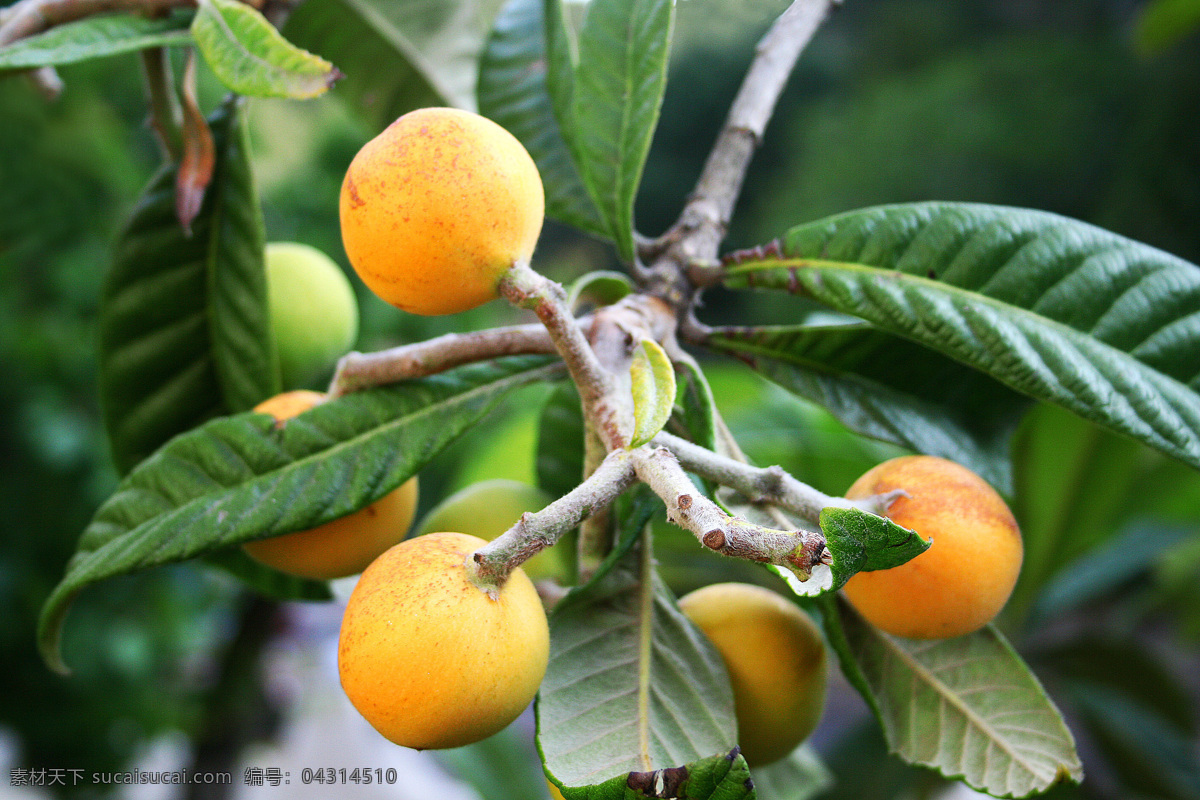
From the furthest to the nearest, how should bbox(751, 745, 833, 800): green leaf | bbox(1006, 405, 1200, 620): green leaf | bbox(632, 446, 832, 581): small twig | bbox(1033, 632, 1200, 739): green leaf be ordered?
bbox(1033, 632, 1200, 739): green leaf
bbox(1006, 405, 1200, 620): green leaf
bbox(751, 745, 833, 800): green leaf
bbox(632, 446, 832, 581): small twig

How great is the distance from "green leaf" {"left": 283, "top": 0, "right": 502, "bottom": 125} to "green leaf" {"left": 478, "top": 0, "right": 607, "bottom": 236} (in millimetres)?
175

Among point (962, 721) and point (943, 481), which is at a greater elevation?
point (943, 481)

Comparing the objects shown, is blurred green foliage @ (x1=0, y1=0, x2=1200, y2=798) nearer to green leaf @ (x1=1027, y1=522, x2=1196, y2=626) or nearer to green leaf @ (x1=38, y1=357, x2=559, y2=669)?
green leaf @ (x1=1027, y1=522, x2=1196, y2=626)

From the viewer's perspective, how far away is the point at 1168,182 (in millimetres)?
3670

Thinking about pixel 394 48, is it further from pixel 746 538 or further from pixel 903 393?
pixel 746 538

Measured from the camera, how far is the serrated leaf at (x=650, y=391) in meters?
0.37

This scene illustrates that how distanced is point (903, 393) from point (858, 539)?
317 millimetres

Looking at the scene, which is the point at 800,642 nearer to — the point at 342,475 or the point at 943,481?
the point at 943,481

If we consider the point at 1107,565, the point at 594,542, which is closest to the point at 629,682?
the point at 594,542

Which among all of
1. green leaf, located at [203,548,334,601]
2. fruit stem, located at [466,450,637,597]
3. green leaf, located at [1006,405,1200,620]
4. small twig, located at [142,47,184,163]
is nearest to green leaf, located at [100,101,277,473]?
small twig, located at [142,47,184,163]

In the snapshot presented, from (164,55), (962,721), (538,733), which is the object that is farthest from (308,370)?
(962,721)

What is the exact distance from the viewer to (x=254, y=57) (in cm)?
51

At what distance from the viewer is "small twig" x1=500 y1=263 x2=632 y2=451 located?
1.41ft

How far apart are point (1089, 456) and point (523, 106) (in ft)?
2.93
